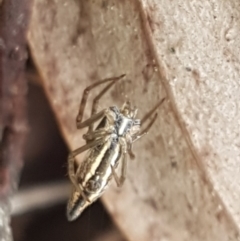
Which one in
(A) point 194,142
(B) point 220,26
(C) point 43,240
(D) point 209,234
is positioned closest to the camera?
(B) point 220,26

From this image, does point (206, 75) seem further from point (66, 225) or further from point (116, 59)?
point (66, 225)

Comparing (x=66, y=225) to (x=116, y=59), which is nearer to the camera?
(x=116, y=59)

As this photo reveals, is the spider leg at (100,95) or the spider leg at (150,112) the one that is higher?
the spider leg at (100,95)

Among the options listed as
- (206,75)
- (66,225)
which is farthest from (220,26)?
(66,225)

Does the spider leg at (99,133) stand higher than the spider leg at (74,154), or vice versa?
the spider leg at (99,133)

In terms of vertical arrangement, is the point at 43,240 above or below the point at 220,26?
below

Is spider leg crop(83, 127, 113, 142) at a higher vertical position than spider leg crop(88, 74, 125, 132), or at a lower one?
lower

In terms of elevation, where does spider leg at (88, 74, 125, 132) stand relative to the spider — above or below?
above

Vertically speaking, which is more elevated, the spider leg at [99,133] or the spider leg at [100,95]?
the spider leg at [100,95]
